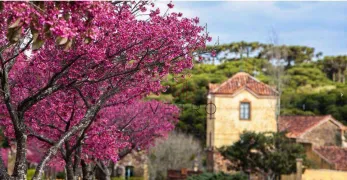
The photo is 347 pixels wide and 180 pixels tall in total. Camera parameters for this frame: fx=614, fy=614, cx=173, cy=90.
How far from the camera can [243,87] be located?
41.0 metres

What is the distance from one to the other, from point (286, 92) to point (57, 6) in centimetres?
5055

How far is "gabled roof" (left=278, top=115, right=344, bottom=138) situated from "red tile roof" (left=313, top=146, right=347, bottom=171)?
2897mm

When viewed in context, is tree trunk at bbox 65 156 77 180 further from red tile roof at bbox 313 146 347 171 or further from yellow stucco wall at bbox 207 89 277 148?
yellow stucco wall at bbox 207 89 277 148

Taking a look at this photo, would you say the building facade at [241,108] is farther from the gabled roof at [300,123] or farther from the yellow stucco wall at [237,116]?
the gabled roof at [300,123]

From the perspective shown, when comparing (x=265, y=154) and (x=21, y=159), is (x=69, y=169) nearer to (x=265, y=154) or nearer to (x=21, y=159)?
(x=21, y=159)

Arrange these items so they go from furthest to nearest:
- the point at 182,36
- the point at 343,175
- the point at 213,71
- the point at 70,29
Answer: the point at 213,71, the point at 343,175, the point at 182,36, the point at 70,29

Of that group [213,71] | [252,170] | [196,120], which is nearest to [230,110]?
[196,120]

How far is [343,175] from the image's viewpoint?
24.2 m

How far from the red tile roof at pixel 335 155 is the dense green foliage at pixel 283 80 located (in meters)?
5.05

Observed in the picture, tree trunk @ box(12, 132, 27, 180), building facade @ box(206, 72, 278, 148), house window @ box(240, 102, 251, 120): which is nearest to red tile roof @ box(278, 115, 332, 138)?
building facade @ box(206, 72, 278, 148)

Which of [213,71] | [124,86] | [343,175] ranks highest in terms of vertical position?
[213,71]

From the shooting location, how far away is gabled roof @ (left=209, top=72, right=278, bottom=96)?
40906 millimetres

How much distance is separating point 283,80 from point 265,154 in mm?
26569

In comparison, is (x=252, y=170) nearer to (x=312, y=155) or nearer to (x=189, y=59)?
(x=312, y=155)
